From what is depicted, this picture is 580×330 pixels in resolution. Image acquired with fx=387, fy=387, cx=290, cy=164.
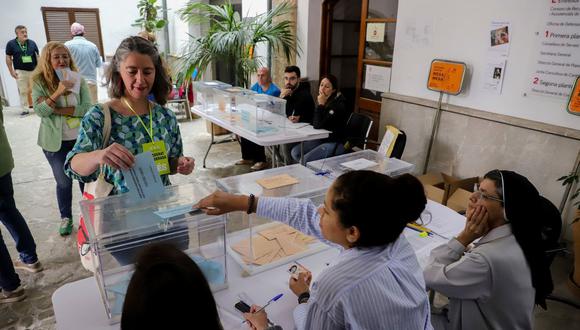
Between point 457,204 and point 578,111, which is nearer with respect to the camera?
point 578,111

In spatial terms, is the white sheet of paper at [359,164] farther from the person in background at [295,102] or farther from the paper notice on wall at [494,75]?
the person in background at [295,102]

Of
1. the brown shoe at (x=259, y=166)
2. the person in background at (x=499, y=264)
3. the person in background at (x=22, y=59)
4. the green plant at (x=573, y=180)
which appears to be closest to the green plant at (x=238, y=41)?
the brown shoe at (x=259, y=166)

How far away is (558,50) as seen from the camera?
294cm

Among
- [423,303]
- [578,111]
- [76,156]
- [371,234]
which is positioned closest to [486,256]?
[423,303]

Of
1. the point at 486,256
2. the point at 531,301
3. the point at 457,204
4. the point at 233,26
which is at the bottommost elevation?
the point at 457,204

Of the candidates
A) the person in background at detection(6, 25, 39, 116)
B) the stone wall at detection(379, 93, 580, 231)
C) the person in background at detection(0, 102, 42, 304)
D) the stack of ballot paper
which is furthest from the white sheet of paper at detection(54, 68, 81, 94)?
the person in background at detection(6, 25, 39, 116)

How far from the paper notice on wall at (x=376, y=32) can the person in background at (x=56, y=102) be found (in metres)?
3.18

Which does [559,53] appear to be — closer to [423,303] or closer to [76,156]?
[423,303]

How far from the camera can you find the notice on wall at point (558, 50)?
284 centimetres

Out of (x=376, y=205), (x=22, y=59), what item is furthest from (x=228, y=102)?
(x=22, y=59)

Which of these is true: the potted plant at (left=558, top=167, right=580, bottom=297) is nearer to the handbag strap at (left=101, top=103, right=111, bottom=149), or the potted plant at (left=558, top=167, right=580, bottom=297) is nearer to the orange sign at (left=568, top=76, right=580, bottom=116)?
the orange sign at (left=568, top=76, right=580, bottom=116)

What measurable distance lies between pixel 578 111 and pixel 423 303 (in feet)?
8.63

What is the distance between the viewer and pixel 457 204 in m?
3.17

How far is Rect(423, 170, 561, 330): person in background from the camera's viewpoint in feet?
4.44
